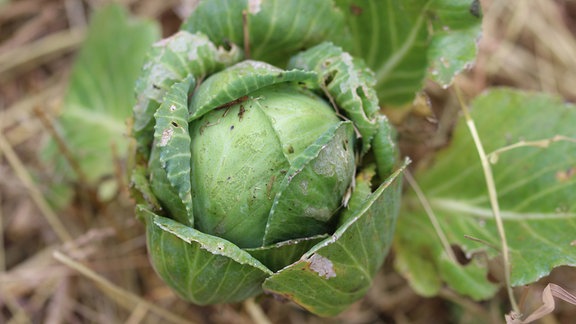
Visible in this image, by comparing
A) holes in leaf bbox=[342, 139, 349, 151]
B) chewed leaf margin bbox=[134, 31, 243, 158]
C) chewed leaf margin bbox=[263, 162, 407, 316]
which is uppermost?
chewed leaf margin bbox=[134, 31, 243, 158]

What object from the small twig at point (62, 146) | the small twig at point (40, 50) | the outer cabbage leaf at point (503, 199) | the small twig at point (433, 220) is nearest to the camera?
the outer cabbage leaf at point (503, 199)

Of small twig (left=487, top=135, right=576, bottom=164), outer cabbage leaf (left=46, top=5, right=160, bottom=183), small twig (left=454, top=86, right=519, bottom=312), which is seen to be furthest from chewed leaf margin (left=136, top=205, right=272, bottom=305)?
outer cabbage leaf (left=46, top=5, right=160, bottom=183)

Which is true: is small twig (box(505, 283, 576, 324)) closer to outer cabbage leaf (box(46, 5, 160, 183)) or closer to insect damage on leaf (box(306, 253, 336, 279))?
insect damage on leaf (box(306, 253, 336, 279))

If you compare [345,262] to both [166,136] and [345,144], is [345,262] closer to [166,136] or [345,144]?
[345,144]

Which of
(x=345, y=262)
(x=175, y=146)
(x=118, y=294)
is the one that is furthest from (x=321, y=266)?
(x=118, y=294)

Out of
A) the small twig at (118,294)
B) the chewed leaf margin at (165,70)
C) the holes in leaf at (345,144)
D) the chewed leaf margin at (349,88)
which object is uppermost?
the chewed leaf margin at (165,70)

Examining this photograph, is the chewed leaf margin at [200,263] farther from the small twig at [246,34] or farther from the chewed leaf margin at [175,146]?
the small twig at [246,34]

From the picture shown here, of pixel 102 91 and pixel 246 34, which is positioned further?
pixel 102 91

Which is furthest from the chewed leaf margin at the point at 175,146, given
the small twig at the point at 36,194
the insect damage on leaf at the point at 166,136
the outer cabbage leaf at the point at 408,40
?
the small twig at the point at 36,194
